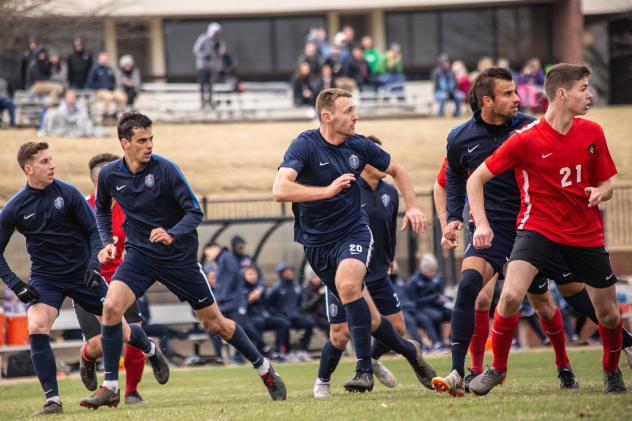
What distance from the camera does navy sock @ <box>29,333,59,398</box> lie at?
368 inches

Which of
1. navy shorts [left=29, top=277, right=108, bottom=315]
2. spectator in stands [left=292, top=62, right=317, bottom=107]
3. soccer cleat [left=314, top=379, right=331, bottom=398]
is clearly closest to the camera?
soccer cleat [left=314, top=379, right=331, bottom=398]

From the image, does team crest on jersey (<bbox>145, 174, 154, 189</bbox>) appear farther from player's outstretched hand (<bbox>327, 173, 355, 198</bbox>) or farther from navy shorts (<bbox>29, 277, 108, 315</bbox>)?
player's outstretched hand (<bbox>327, 173, 355, 198</bbox>)

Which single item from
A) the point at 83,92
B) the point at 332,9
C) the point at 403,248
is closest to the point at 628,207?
the point at 403,248

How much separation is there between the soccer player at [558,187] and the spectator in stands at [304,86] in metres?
25.4

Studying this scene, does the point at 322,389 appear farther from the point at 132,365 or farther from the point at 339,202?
the point at 132,365

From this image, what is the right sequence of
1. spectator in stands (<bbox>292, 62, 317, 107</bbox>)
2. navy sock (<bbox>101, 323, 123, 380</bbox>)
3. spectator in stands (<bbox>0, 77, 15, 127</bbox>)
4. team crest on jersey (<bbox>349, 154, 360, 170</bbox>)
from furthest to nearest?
1. spectator in stands (<bbox>292, 62, 317, 107</bbox>)
2. spectator in stands (<bbox>0, 77, 15, 127</bbox>)
3. team crest on jersey (<bbox>349, 154, 360, 170</bbox>)
4. navy sock (<bbox>101, 323, 123, 380</bbox>)

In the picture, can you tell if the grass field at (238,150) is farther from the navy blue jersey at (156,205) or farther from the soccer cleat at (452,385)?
the soccer cleat at (452,385)

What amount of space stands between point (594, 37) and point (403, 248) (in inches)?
972

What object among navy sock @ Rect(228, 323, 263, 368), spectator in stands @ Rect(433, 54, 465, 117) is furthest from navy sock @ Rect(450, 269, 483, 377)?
spectator in stands @ Rect(433, 54, 465, 117)

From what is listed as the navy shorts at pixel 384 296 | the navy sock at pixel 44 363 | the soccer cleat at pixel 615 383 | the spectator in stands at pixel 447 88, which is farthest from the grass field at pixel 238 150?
the soccer cleat at pixel 615 383

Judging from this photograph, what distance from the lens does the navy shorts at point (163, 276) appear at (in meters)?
9.09

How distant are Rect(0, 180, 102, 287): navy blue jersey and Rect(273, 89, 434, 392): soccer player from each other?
6.09 feet

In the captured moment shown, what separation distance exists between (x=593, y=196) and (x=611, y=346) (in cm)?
125

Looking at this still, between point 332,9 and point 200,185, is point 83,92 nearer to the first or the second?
point 200,185
